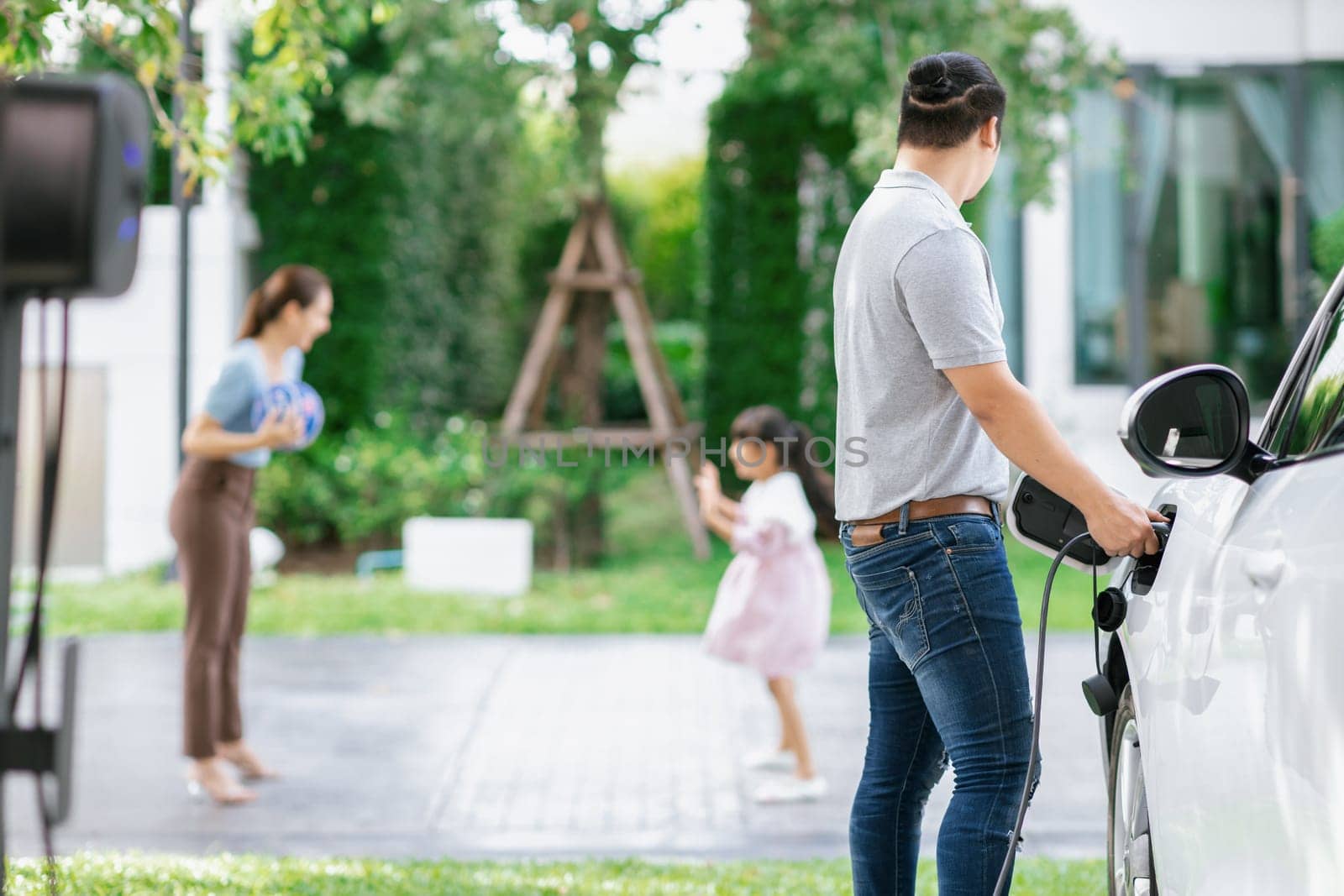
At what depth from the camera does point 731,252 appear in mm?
12438

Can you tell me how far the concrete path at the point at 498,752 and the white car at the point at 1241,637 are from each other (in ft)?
7.91

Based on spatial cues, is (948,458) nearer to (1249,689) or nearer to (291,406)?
(1249,689)

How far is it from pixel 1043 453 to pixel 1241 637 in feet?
2.05

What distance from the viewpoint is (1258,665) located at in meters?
1.93

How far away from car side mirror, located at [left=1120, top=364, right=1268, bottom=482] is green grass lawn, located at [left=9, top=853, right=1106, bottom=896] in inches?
81.8

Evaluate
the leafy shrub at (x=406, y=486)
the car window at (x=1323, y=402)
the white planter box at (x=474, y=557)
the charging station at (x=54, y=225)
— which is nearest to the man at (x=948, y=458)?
the car window at (x=1323, y=402)

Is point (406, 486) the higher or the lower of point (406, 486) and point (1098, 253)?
the lower

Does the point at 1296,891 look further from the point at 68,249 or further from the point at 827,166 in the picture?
the point at 827,166

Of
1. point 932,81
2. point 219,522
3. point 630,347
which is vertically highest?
point 932,81

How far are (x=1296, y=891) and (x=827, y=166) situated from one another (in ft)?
35.8

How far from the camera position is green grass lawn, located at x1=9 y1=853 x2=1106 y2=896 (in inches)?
159

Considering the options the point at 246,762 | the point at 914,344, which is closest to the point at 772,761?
the point at 246,762

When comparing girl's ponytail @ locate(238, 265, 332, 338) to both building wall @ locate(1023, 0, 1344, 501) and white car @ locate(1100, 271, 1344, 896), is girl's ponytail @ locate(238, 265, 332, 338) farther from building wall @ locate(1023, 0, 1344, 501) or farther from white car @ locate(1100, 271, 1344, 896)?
building wall @ locate(1023, 0, 1344, 501)

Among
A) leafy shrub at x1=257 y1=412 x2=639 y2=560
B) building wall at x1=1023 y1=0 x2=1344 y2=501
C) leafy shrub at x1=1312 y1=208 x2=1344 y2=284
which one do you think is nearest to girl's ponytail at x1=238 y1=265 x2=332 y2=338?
leafy shrub at x1=257 y1=412 x2=639 y2=560
